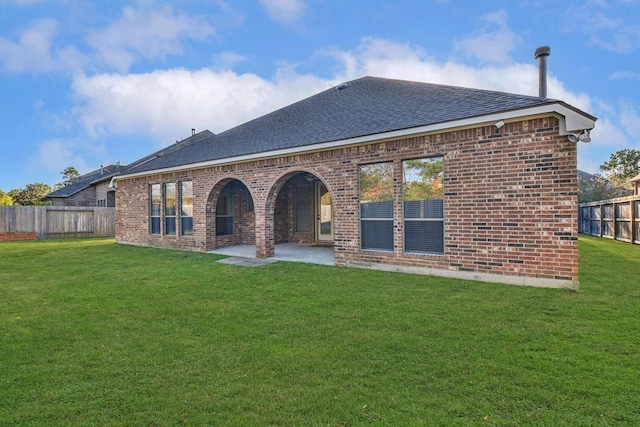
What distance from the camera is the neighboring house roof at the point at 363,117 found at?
19.9ft

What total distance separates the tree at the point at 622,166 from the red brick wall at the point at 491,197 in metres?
37.4

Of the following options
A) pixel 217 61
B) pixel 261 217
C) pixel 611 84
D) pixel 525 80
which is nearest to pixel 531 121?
pixel 261 217

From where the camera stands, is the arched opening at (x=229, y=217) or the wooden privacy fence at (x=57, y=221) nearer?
the arched opening at (x=229, y=217)

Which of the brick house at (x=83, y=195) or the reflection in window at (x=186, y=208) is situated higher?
the brick house at (x=83, y=195)

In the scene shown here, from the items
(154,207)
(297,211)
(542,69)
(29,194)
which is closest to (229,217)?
(297,211)

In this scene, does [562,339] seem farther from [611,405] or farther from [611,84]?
[611,84]

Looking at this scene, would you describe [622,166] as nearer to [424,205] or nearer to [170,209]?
[424,205]

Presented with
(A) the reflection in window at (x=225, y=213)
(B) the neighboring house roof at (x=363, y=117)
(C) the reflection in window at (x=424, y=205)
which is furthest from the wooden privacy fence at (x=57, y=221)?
(C) the reflection in window at (x=424, y=205)

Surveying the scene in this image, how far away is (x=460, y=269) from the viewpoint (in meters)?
6.52

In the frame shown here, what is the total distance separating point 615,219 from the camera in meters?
15.3

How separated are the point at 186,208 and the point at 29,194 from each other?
39.2 meters

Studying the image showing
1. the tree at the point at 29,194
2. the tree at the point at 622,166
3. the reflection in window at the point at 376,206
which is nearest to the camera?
the reflection in window at the point at 376,206

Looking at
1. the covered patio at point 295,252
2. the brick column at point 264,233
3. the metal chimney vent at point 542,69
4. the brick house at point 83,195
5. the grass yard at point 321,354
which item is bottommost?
the grass yard at point 321,354

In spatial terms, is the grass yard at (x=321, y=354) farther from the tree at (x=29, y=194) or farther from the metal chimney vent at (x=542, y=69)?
the tree at (x=29, y=194)
